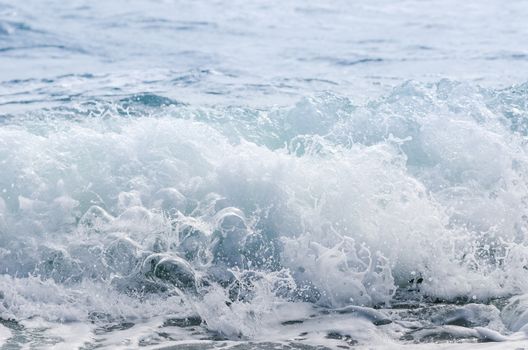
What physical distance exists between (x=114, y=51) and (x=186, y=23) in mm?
2189

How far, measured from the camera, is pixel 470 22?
15.0 meters

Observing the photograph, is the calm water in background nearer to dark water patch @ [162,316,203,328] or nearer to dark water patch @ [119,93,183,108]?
dark water patch @ [119,93,183,108]

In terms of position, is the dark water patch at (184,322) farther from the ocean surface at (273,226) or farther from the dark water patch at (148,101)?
the dark water patch at (148,101)

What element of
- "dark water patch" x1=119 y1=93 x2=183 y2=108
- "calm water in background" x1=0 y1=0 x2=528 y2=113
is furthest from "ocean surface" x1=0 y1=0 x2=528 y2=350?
"calm water in background" x1=0 y1=0 x2=528 y2=113

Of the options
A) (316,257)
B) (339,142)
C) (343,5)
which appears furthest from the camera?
(343,5)

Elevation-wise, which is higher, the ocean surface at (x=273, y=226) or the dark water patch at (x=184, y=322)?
the ocean surface at (x=273, y=226)

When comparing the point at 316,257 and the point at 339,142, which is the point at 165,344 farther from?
the point at 339,142

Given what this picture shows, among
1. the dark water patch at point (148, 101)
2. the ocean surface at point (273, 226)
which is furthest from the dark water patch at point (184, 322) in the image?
the dark water patch at point (148, 101)

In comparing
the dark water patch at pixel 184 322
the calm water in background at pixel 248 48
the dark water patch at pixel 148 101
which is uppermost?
the calm water in background at pixel 248 48

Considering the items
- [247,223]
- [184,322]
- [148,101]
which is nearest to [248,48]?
[148,101]

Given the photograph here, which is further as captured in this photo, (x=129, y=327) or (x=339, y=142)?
(x=339, y=142)

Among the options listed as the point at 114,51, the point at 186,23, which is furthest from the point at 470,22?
the point at 114,51

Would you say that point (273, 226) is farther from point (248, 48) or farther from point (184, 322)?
point (248, 48)

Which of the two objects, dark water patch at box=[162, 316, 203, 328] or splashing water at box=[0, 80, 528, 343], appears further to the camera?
splashing water at box=[0, 80, 528, 343]
